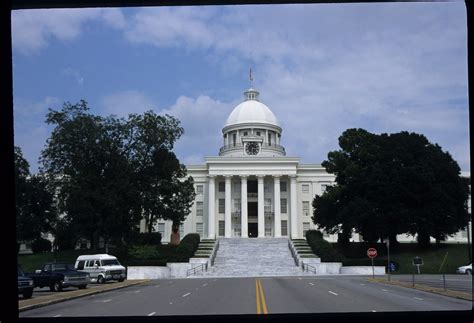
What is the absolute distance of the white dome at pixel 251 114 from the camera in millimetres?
96562

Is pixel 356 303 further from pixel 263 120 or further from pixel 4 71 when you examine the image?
pixel 263 120

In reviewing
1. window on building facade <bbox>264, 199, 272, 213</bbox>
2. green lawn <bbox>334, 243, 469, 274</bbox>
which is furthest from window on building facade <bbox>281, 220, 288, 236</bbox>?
green lawn <bbox>334, 243, 469, 274</bbox>

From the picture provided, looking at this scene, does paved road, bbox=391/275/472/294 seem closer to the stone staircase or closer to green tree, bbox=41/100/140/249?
the stone staircase

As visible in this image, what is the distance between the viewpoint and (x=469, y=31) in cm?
537

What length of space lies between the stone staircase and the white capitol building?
30.1 ft

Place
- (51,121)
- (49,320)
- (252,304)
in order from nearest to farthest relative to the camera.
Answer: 1. (49,320)
2. (252,304)
3. (51,121)

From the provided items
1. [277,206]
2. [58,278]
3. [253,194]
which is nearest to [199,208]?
[253,194]

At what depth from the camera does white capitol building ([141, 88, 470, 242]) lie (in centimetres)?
8388

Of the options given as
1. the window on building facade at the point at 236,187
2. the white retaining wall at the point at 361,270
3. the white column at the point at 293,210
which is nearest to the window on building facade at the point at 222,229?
the window on building facade at the point at 236,187

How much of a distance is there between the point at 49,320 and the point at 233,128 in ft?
299

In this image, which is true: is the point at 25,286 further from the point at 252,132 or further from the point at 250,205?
the point at 252,132

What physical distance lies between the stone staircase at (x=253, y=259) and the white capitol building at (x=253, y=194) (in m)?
9.16

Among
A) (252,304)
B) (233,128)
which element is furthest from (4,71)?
(233,128)

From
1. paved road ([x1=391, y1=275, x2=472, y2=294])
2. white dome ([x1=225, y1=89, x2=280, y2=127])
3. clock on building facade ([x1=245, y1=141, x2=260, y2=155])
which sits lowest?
paved road ([x1=391, y1=275, x2=472, y2=294])
